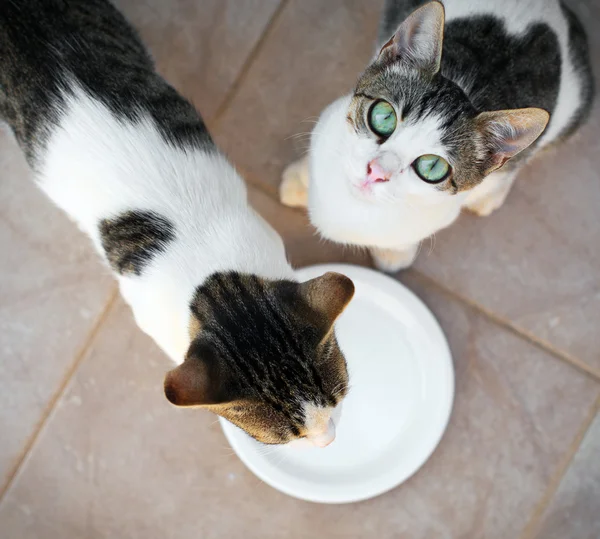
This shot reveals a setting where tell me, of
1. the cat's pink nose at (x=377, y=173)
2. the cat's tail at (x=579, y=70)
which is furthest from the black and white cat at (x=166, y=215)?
the cat's tail at (x=579, y=70)

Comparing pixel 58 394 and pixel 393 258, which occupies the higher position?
pixel 393 258

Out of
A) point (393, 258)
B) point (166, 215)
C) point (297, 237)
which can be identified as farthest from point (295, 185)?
point (166, 215)

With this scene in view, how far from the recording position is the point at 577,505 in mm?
1447

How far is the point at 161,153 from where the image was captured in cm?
103

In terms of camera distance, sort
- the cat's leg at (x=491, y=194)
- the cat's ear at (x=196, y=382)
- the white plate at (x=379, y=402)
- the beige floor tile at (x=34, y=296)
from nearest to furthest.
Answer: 1. the cat's ear at (x=196, y=382)
2. the cat's leg at (x=491, y=194)
3. the white plate at (x=379, y=402)
4. the beige floor tile at (x=34, y=296)

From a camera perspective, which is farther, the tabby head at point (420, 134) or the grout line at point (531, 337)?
the grout line at point (531, 337)

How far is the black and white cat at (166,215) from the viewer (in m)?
0.89

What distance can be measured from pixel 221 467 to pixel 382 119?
1.00m

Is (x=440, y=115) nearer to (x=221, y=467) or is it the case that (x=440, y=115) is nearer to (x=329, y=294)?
(x=329, y=294)

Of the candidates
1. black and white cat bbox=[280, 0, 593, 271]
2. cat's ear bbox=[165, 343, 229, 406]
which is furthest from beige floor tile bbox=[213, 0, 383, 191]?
cat's ear bbox=[165, 343, 229, 406]

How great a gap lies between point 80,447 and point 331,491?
0.68 m

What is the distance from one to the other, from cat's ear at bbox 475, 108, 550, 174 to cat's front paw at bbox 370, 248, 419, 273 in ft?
1.44

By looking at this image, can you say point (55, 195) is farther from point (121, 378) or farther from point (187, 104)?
point (121, 378)

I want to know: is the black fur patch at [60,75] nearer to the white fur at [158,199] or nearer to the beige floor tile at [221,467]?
the white fur at [158,199]
